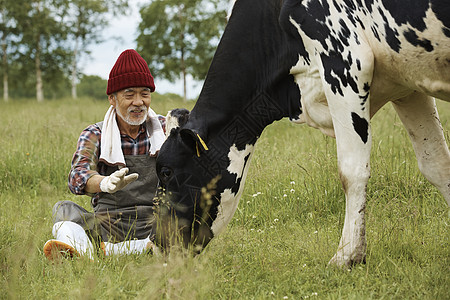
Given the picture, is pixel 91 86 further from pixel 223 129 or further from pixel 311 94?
pixel 311 94

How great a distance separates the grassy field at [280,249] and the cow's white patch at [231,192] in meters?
0.15

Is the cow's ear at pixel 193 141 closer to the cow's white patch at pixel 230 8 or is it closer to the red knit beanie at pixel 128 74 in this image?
the red knit beanie at pixel 128 74

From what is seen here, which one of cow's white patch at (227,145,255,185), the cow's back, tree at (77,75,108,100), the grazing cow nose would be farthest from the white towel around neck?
tree at (77,75,108,100)

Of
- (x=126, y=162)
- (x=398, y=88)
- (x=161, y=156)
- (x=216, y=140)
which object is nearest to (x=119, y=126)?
Answer: (x=126, y=162)

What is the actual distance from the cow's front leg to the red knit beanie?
151 cm

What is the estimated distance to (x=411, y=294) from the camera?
2.72m

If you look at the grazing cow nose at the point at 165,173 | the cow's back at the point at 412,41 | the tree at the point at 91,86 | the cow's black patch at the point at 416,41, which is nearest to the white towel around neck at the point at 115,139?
the grazing cow nose at the point at 165,173

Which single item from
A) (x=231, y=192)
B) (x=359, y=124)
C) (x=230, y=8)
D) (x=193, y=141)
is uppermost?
(x=230, y=8)

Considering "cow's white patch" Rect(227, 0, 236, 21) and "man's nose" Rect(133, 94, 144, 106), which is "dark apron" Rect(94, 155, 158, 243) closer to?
"man's nose" Rect(133, 94, 144, 106)

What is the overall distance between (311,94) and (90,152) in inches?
69.8

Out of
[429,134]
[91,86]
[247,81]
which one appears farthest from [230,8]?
[91,86]

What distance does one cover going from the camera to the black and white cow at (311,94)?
2.84 metres

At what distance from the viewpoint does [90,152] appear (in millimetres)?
3859

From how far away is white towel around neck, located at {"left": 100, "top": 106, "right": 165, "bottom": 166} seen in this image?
3.80 metres
